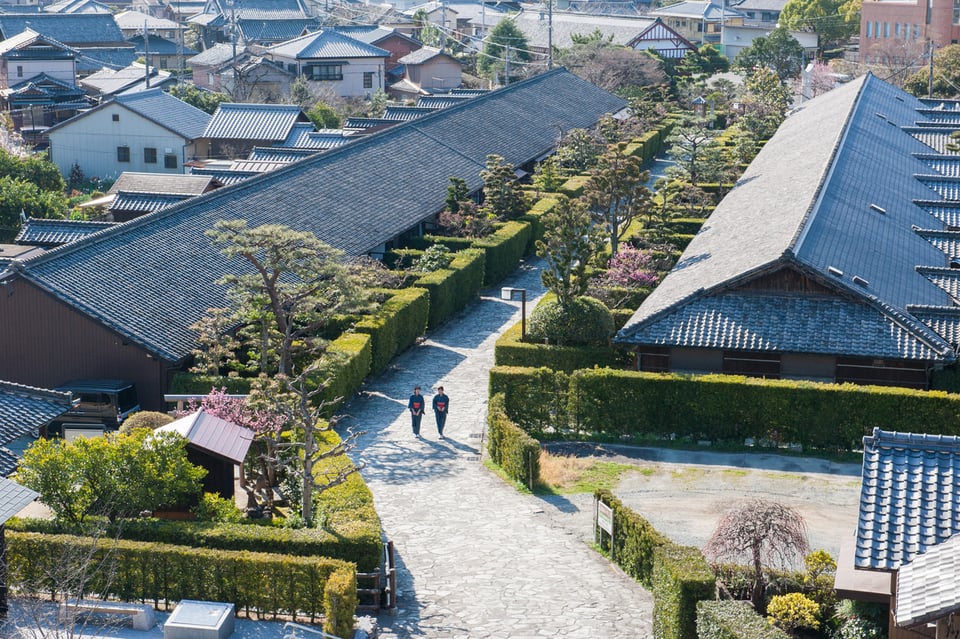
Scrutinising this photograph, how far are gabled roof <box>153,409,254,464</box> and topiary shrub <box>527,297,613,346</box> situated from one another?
437 inches

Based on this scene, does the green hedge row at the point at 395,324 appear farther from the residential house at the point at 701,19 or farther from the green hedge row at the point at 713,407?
the residential house at the point at 701,19

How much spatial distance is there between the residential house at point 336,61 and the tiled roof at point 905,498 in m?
76.4

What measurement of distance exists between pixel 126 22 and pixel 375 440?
344ft

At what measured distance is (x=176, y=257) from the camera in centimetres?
3644

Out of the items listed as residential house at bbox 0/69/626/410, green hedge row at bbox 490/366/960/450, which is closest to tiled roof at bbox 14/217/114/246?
A: residential house at bbox 0/69/626/410

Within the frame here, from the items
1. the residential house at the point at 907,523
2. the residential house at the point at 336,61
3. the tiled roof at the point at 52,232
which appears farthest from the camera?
the residential house at the point at 336,61

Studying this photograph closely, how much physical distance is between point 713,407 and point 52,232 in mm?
24003

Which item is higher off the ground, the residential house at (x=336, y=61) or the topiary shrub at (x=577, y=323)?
the residential house at (x=336, y=61)

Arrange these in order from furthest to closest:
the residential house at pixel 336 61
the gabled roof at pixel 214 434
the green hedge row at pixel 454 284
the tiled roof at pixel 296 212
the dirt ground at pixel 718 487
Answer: the residential house at pixel 336 61 < the green hedge row at pixel 454 284 < the tiled roof at pixel 296 212 < the dirt ground at pixel 718 487 < the gabled roof at pixel 214 434

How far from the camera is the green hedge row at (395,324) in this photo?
3647cm

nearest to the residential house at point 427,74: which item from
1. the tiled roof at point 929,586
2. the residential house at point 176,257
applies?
the residential house at point 176,257

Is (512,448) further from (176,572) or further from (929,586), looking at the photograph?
(929,586)

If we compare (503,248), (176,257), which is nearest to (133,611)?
(176,257)

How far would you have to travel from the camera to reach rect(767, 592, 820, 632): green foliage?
67.1 feet
